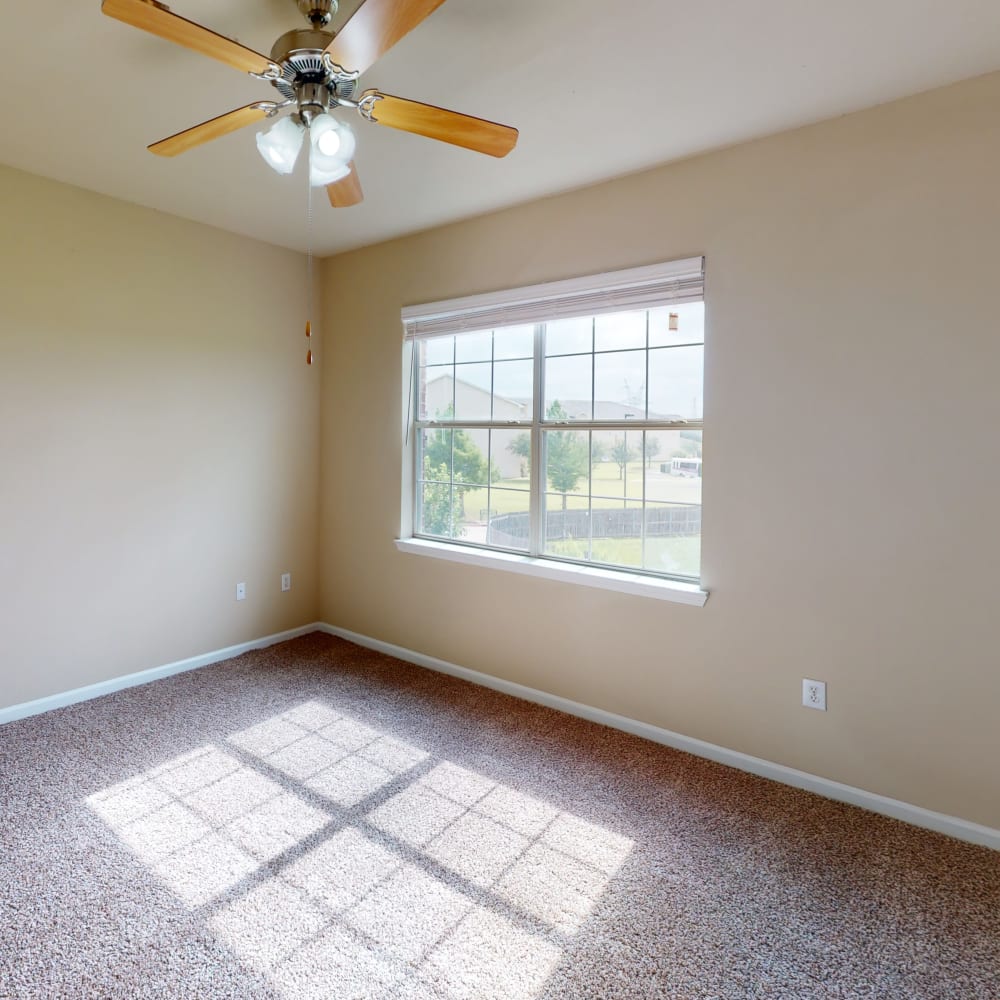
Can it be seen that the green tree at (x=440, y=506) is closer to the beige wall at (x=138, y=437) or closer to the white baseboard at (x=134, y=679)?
the beige wall at (x=138, y=437)

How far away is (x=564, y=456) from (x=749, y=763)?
157 cm

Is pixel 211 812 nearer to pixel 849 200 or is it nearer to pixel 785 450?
pixel 785 450

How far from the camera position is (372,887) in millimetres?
1820

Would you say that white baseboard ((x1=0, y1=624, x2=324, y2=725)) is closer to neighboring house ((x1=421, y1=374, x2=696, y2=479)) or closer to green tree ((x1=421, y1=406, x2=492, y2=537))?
green tree ((x1=421, y1=406, x2=492, y2=537))

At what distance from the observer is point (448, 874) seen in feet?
6.18

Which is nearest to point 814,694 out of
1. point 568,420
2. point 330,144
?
point 568,420

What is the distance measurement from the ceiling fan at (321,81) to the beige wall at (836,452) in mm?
993

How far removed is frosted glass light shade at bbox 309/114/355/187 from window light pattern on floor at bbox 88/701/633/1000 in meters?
2.08

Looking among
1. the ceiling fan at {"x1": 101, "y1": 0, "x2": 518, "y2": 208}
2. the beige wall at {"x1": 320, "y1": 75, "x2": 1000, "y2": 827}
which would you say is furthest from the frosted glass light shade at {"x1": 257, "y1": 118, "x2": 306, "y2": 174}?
the beige wall at {"x1": 320, "y1": 75, "x2": 1000, "y2": 827}

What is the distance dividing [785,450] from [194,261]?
10.3ft

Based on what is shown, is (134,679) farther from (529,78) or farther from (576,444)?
(529,78)

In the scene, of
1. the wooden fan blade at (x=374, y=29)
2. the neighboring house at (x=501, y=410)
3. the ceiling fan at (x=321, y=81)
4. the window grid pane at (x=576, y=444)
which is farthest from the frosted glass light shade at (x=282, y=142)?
the neighboring house at (x=501, y=410)

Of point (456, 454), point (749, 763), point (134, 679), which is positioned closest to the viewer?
point (749, 763)

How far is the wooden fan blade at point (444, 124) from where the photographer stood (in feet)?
5.34
